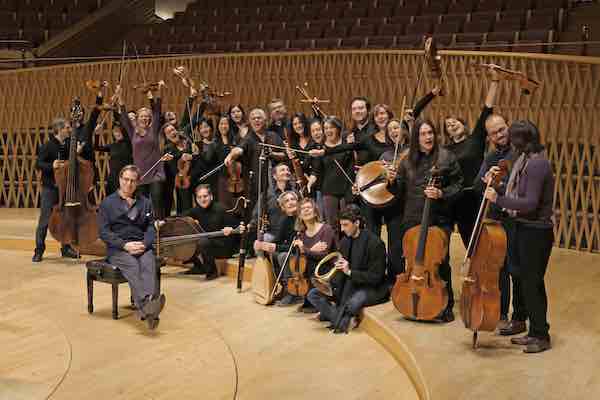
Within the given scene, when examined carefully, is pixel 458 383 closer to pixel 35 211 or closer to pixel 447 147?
pixel 447 147

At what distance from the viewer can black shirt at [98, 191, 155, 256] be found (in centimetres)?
466

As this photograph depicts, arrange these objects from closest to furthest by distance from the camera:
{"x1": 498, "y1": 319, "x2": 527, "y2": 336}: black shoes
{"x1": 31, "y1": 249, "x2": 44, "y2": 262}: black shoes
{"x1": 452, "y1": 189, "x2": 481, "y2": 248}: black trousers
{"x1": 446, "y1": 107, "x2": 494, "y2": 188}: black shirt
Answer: {"x1": 498, "y1": 319, "x2": 527, "y2": 336}: black shoes < {"x1": 452, "y1": 189, "x2": 481, "y2": 248}: black trousers < {"x1": 446, "y1": 107, "x2": 494, "y2": 188}: black shirt < {"x1": 31, "y1": 249, "x2": 44, "y2": 262}: black shoes

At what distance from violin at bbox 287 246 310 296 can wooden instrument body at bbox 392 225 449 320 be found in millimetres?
764

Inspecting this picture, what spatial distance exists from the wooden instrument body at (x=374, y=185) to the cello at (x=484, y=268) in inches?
36.3

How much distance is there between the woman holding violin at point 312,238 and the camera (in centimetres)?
445

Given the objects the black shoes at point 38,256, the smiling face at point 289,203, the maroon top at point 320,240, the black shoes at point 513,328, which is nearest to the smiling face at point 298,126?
the smiling face at point 289,203

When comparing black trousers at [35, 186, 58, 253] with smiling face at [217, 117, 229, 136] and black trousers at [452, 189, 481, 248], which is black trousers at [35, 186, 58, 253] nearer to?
smiling face at [217, 117, 229, 136]

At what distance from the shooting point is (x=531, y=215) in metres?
3.40

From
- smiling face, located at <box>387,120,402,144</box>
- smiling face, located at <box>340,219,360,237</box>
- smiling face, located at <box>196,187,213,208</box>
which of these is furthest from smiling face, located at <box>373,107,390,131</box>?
smiling face, located at <box>196,187,213,208</box>

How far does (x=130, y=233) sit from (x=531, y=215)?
244cm

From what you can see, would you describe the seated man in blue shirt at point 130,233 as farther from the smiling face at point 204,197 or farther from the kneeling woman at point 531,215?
the kneeling woman at point 531,215

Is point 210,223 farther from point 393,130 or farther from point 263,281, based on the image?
point 393,130

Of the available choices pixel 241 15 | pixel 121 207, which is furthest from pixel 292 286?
pixel 241 15

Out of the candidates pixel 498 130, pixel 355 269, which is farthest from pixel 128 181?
pixel 498 130
